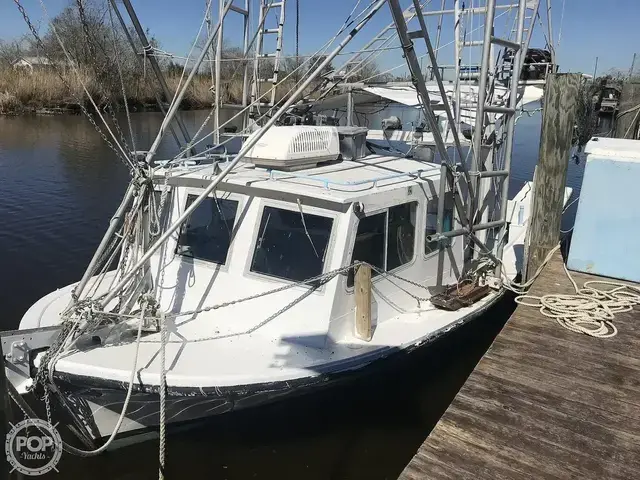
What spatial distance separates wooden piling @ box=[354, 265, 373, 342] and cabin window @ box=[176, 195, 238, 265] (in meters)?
1.42

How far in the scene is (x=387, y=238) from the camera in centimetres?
554

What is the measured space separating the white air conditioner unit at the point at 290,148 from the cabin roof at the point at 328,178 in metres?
0.10

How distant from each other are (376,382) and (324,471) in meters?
1.06

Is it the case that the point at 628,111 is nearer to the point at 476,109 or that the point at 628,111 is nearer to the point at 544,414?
the point at 476,109

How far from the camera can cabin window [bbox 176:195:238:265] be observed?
5512 millimetres

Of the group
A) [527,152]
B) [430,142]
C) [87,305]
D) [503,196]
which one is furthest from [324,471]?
[527,152]

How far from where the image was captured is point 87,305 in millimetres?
4625

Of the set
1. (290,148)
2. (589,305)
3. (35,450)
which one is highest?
(290,148)

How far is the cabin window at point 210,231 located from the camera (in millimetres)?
5512

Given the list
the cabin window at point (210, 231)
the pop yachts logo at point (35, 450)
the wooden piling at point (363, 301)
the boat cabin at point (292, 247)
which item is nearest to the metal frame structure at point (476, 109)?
the boat cabin at point (292, 247)

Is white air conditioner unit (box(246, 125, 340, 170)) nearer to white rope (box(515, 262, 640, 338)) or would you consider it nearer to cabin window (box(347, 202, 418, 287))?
cabin window (box(347, 202, 418, 287))

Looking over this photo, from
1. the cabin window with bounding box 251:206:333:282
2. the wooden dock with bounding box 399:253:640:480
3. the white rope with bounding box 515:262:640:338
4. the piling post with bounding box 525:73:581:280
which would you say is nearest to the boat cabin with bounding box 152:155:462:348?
the cabin window with bounding box 251:206:333:282

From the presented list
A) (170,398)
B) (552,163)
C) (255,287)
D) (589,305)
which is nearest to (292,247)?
(255,287)

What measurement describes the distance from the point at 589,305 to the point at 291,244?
2.73 m
